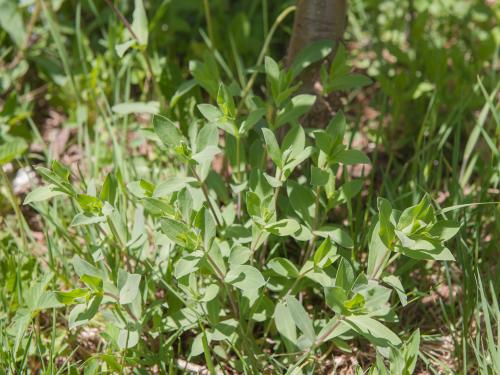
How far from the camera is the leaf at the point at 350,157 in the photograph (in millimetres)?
1444

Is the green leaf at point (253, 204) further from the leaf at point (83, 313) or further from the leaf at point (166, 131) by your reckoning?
the leaf at point (83, 313)

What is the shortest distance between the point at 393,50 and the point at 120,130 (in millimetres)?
990

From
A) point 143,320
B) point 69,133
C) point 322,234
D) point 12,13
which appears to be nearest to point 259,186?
point 322,234

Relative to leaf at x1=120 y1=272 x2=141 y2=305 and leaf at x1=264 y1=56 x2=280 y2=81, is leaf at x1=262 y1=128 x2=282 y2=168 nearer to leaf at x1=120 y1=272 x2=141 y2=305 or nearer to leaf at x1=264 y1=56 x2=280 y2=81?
leaf at x1=264 y1=56 x2=280 y2=81

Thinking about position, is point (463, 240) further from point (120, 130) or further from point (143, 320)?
point (120, 130)

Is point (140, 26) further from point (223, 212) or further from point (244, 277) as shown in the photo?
point (244, 277)

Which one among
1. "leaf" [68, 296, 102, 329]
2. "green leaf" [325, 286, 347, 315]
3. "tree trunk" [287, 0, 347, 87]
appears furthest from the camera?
"tree trunk" [287, 0, 347, 87]

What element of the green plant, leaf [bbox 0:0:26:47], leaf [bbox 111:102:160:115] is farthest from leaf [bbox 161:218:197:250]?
leaf [bbox 0:0:26:47]

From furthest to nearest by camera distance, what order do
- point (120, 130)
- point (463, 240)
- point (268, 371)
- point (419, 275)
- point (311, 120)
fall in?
point (120, 130)
point (311, 120)
point (419, 275)
point (463, 240)
point (268, 371)

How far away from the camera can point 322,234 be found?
1.53 m

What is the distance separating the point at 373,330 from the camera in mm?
1325

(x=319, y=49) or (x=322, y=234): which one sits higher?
(x=319, y=49)

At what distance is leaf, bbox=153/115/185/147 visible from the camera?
142 centimetres

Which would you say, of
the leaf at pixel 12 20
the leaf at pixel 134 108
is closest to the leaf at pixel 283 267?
the leaf at pixel 134 108
